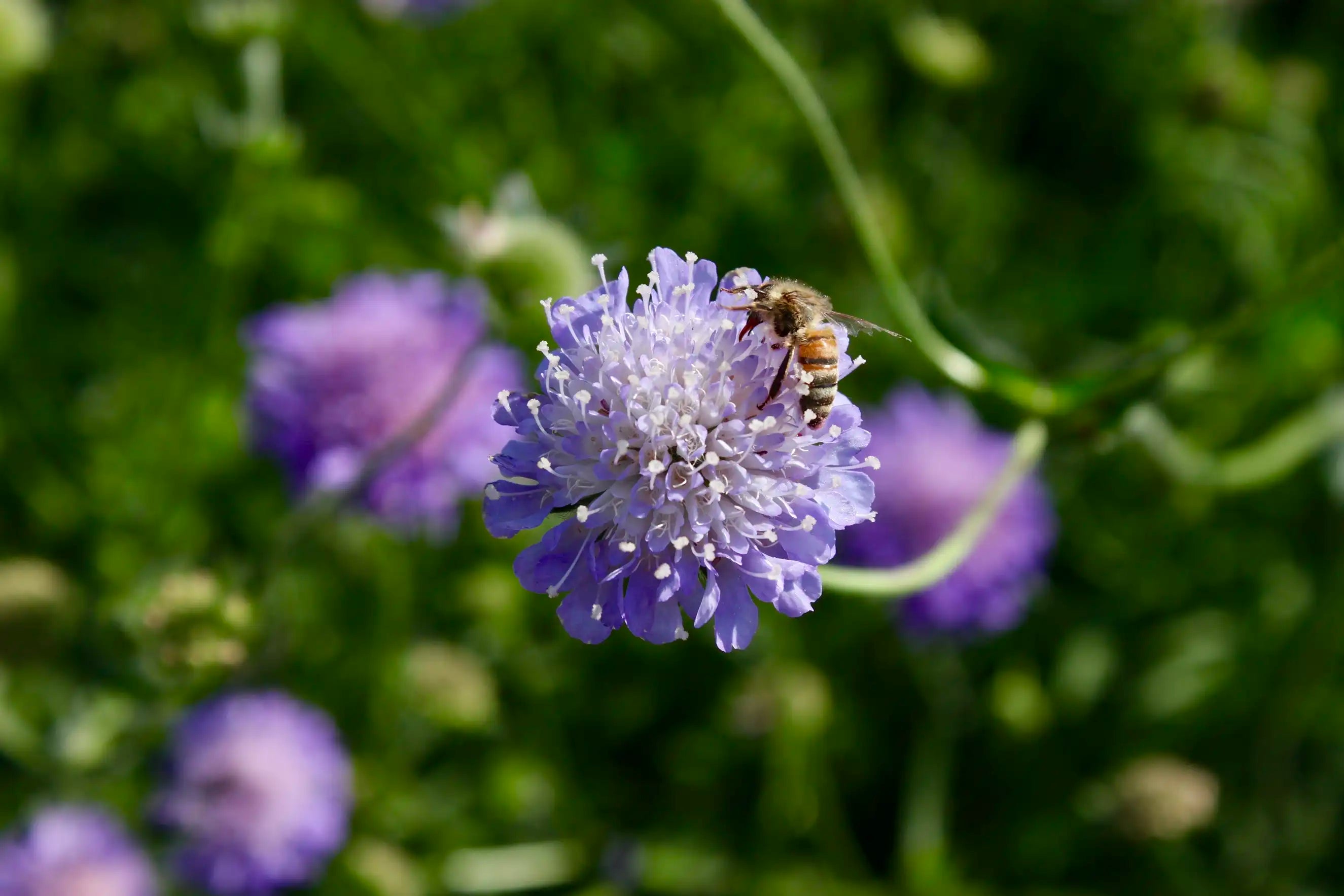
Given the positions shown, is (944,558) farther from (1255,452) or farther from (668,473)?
(1255,452)

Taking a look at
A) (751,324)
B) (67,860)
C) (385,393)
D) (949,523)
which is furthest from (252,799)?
(751,324)

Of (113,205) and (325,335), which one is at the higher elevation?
(113,205)

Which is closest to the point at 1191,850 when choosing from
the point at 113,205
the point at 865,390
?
the point at 865,390

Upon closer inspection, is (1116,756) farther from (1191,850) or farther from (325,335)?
(325,335)

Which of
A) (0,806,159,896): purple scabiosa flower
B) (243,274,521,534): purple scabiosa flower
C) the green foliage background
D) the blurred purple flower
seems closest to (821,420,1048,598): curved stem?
the green foliage background

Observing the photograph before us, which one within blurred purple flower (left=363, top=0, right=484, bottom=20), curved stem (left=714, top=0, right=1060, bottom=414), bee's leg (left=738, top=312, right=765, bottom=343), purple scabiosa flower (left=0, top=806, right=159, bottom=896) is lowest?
purple scabiosa flower (left=0, top=806, right=159, bottom=896)

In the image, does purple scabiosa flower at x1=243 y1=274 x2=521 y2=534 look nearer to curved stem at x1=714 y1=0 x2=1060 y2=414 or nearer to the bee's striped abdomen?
curved stem at x1=714 y1=0 x2=1060 y2=414
